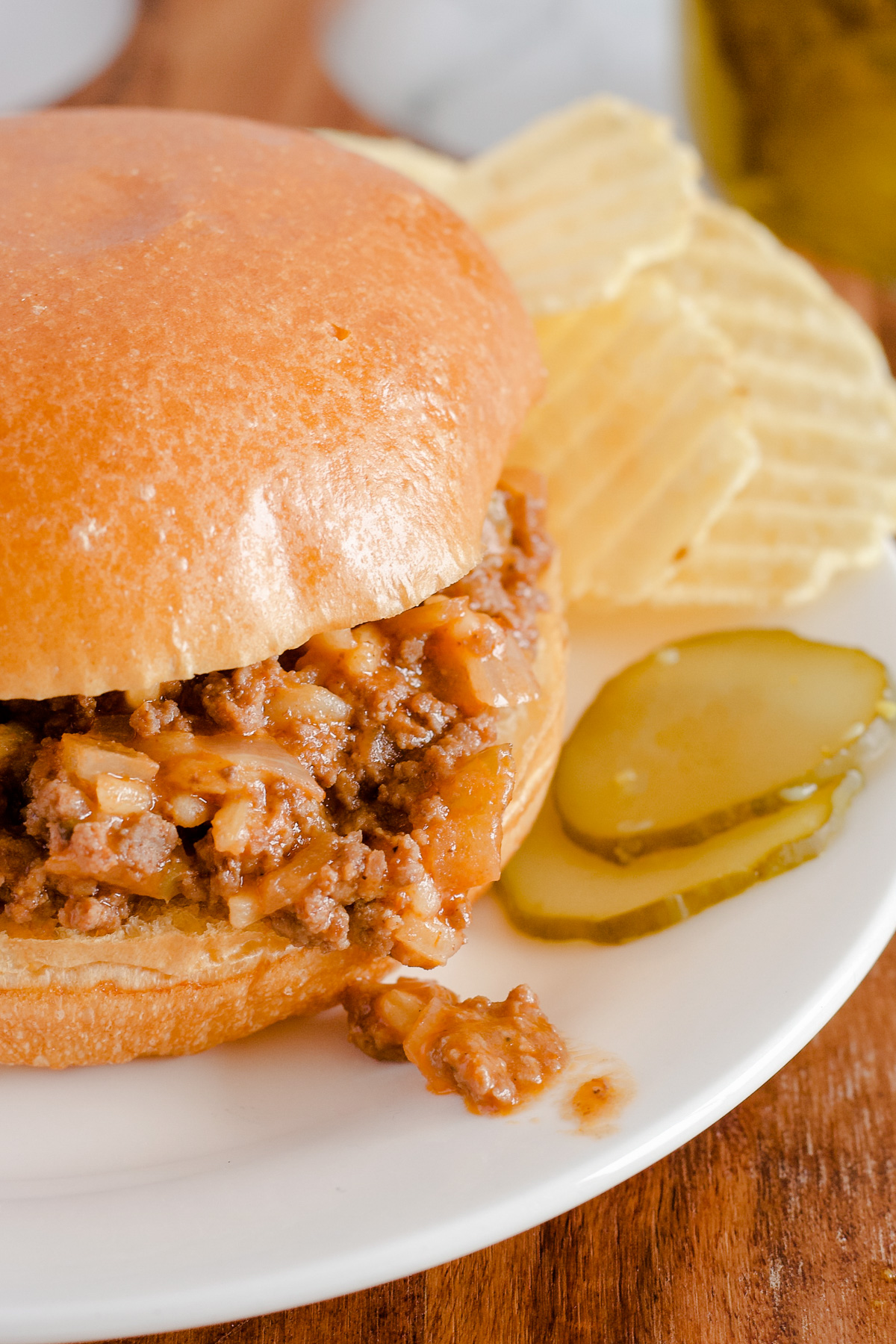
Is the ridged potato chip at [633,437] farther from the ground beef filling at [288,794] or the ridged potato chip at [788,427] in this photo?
the ground beef filling at [288,794]

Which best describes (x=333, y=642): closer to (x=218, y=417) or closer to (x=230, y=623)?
(x=230, y=623)

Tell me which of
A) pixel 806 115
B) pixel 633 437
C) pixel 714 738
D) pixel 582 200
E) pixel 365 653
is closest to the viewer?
pixel 365 653

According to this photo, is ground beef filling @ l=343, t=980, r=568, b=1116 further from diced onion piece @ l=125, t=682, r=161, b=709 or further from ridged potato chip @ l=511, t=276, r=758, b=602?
ridged potato chip @ l=511, t=276, r=758, b=602

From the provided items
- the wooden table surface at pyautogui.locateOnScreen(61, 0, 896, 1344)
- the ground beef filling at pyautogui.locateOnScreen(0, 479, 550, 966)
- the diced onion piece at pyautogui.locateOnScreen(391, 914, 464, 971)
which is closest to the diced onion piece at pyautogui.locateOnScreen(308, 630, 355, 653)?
the ground beef filling at pyautogui.locateOnScreen(0, 479, 550, 966)

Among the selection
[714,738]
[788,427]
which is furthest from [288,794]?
[788,427]

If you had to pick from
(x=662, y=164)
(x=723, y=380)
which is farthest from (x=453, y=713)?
(x=662, y=164)

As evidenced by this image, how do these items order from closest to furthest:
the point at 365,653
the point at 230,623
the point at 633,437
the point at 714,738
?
the point at 230,623
the point at 365,653
the point at 714,738
the point at 633,437

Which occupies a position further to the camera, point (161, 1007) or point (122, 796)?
point (161, 1007)
